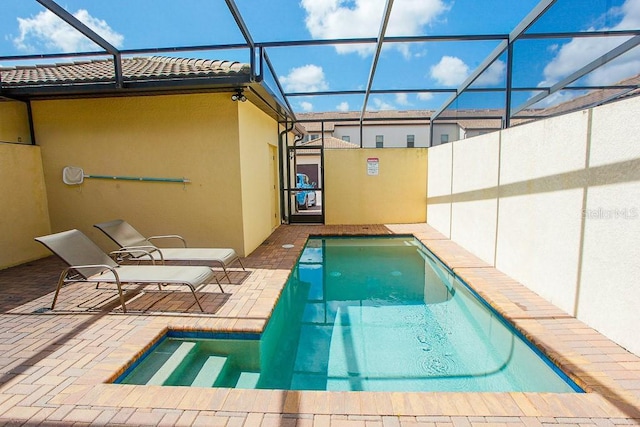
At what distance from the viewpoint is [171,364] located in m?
3.41

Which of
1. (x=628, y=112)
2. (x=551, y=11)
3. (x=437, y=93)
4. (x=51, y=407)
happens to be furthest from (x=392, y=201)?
(x=51, y=407)

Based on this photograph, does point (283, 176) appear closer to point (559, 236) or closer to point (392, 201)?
point (392, 201)

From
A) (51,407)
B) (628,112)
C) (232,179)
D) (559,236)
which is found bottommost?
(51,407)

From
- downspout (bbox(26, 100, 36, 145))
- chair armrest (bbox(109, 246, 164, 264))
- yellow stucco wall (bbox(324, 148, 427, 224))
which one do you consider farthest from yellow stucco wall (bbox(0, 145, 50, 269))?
yellow stucco wall (bbox(324, 148, 427, 224))

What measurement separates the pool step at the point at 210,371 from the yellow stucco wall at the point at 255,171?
3.67 m

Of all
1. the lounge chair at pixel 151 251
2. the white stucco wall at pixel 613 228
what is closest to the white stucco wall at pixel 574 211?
the white stucco wall at pixel 613 228

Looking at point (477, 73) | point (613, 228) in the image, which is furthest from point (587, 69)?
point (613, 228)

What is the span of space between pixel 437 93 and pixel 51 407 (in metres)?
9.93

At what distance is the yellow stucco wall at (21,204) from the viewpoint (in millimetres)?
6277

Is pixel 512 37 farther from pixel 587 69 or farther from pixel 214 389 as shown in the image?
pixel 214 389

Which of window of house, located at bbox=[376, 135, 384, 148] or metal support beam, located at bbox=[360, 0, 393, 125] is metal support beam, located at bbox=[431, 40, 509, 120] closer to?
metal support beam, located at bbox=[360, 0, 393, 125]

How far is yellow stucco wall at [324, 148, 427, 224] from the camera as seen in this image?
11445mm

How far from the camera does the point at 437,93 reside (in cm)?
939

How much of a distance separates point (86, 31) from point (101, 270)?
140 inches
